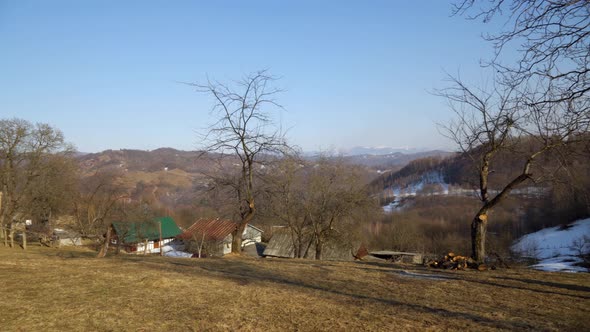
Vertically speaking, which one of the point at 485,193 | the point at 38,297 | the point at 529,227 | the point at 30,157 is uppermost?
the point at 30,157

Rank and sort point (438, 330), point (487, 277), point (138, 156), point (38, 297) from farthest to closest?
point (138, 156), point (487, 277), point (38, 297), point (438, 330)

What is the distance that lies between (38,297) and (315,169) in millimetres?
16327

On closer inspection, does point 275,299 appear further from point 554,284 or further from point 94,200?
point 94,200

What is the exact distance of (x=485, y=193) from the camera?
11.2 m

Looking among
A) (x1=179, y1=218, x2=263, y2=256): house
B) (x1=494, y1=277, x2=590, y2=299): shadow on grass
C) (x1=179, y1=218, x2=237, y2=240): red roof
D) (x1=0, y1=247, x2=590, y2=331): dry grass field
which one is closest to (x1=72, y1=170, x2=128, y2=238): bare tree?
(x1=179, y1=218, x2=237, y2=240): red roof

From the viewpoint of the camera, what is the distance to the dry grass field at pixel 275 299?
16.3 feet

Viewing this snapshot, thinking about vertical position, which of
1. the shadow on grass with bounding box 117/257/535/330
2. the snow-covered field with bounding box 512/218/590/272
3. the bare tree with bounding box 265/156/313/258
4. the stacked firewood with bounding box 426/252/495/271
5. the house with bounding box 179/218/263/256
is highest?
the bare tree with bounding box 265/156/313/258

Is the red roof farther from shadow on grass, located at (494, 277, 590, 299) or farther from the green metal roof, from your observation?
shadow on grass, located at (494, 277, 590, 299)

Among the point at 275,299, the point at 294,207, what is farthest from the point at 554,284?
the point at 294,207

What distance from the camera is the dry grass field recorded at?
4.96 meters

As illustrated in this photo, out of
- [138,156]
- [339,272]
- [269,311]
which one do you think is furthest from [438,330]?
[138,156]

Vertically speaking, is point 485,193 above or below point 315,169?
below

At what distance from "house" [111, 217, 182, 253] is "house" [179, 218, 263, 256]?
2637 millimetres

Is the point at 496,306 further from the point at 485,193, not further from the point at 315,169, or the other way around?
the point at 315,169
